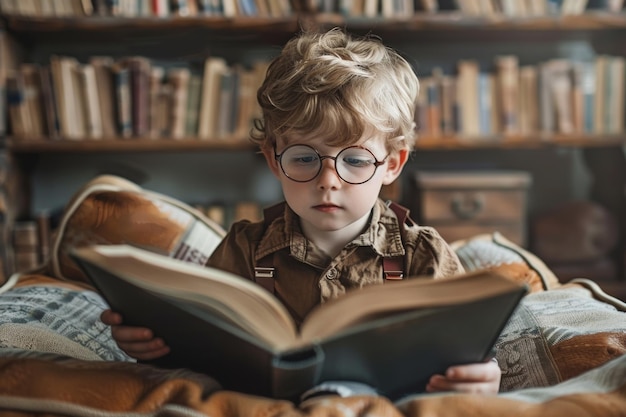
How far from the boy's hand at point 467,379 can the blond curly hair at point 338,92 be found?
1.11ft

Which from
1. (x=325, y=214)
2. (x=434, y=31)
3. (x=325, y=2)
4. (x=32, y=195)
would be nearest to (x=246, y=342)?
(x=325, y=214)

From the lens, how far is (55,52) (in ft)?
9.29

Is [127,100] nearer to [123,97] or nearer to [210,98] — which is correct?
[123,97]

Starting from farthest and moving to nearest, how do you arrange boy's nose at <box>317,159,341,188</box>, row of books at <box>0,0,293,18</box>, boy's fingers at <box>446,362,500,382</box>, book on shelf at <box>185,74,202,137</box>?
book on shelf at <box>185,74,202,137</box>, row of books at <box>0,0,293,18</box>, boy's nose at <box>317,159,341,188</box>, boy's fingers at <box>446,362,500,382</box>

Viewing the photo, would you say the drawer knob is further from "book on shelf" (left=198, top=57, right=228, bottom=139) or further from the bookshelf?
"book on shelf" (left=198, top=57, right=228, bottom=139)

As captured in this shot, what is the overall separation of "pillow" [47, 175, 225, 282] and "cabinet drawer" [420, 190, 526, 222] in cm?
118

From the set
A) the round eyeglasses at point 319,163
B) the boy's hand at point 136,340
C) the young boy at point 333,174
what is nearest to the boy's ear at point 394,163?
the young boy at point 333,174

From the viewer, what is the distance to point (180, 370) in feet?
2.60

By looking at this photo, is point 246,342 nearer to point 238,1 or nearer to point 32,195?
point 238,1

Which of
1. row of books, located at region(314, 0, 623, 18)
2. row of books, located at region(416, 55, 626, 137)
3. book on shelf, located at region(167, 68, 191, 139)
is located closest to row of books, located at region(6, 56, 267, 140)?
book on shelf, located at region(167, 68, 191, 139)

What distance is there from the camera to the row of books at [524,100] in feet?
8.71

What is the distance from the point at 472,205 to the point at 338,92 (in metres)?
1.69

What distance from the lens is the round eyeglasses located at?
0.96m

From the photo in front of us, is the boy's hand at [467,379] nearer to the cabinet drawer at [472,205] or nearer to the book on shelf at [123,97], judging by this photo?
the cabinet drawer at [472,205]
